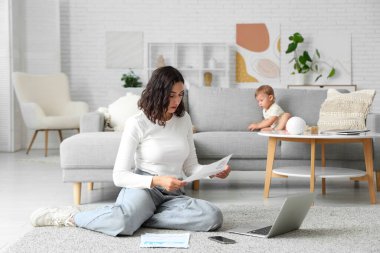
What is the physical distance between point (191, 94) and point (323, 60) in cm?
369

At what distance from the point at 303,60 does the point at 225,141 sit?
4135 mm

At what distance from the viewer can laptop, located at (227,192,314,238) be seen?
2.99 m

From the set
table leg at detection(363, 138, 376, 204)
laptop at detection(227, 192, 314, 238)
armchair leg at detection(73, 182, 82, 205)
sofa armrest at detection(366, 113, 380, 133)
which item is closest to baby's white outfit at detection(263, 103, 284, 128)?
sofa armrest at detection(366, 113, 380, 133)

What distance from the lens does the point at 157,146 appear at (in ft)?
10.6

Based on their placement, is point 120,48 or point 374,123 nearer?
point 374,123

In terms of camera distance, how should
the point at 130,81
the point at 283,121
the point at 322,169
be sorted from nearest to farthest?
1. the point at 322,169
2. the point at 283,121
3. the point at 130,81

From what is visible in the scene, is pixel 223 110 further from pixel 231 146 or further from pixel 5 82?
pixel 5 82

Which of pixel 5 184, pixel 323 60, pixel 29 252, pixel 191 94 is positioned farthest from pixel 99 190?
pixel 323 60

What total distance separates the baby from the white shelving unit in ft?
11.3

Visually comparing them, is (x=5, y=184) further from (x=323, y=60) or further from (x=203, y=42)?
(x=323, y=60)

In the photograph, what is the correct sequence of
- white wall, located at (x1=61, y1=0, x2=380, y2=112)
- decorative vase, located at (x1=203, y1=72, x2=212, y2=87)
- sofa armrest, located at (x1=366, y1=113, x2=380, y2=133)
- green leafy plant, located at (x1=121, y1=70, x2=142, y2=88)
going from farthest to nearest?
white wall, located at (x1=61, y1=0, x2=380, y2=112) → decorative vase, located at (x1=203, y1=72, x2=212, y2=87) → green leafy plant, located at (x1=121, y1=70, x2=142, y2=88) → sofa armrest, located at (x1=366, y1=113, x2=380, y2=133)

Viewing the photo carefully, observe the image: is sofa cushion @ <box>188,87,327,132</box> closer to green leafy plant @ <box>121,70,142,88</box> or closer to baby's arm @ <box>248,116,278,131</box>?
baby's arm @ <box>248,116,278,131</box>

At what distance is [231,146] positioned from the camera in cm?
475

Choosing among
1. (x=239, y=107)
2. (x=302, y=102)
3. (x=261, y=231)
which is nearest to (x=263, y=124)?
(x=239, y=107)
